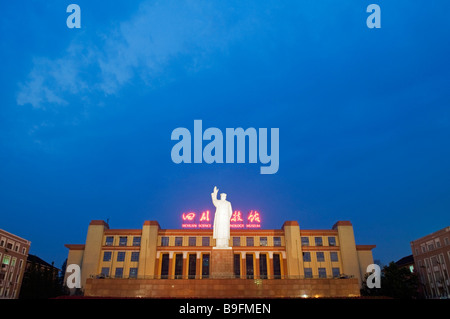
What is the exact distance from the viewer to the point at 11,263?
5031 cm

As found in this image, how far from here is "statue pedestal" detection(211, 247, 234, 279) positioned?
25.9 metres

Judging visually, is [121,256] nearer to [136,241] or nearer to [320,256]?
[136,241]

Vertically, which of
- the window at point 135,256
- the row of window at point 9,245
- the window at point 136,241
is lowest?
the window at point 135,256

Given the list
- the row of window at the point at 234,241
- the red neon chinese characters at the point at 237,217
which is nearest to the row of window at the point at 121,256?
the row of window at the point at 234,241

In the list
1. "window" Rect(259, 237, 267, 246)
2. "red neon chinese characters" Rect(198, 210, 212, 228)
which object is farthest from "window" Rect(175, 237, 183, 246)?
"window" Rect(259, 237, 267, 246)

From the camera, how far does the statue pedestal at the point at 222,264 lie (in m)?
25.9

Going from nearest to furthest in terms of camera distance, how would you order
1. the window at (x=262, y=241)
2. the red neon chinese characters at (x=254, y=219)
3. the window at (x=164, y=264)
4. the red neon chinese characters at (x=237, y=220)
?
the red neon chinese characters at (x=237, y=220), the red neon chinese characters at (x=254, y=219), the window at (x=164, y=264), the window at (x=262, y=241)

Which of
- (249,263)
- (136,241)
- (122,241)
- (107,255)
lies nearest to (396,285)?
(249,263)

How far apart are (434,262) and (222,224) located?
43414 millimetres

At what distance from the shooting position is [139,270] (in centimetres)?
4956

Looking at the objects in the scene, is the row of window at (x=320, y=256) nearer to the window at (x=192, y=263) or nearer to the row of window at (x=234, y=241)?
the row of window at (x=234, y=241)

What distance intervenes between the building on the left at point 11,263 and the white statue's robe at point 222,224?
40205 mm
